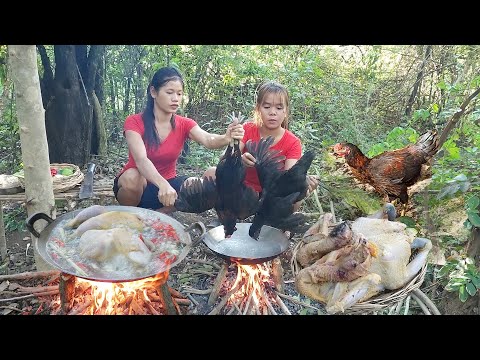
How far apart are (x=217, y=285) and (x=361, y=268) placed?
830 millimetres

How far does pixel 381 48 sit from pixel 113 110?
2.00 meters

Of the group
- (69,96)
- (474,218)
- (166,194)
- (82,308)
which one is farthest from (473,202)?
(69,96)

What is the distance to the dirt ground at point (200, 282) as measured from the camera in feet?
7.22

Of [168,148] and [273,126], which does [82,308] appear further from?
[273,126]

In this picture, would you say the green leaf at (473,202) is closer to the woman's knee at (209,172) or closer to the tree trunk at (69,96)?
the woman's knee at (209,172)

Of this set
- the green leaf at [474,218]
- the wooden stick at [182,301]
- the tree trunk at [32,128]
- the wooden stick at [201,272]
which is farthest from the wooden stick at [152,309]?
the green leaf at [474,218]

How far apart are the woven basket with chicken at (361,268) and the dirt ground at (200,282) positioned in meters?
0.21

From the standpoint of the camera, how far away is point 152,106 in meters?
2.45

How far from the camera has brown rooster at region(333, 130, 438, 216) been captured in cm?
245

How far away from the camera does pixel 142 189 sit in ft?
8.21

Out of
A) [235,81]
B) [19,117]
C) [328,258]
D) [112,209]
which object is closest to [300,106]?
[235,81]

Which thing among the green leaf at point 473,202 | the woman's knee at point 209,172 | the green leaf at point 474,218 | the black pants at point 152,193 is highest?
the green leaf at point 473,202

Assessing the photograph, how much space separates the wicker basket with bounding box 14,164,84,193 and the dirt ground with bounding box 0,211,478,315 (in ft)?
1.90

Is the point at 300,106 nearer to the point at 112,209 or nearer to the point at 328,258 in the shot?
the point at 328,258
